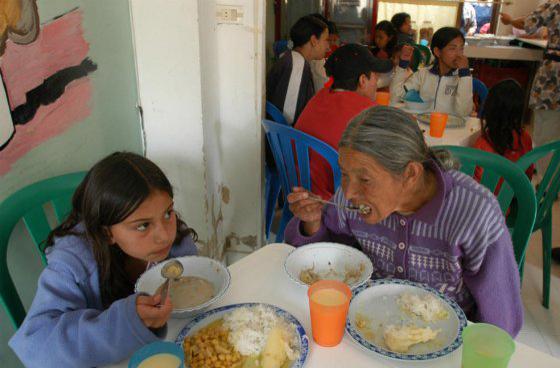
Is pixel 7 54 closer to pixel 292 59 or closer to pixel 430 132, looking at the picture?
pixel 292 59

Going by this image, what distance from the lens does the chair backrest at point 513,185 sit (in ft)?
5.54

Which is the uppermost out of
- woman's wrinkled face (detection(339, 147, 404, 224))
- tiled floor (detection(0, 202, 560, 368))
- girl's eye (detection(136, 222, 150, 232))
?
woman's wrinkled face (detection(339, 147, 404, 224))

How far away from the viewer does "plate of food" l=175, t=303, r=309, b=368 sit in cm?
101


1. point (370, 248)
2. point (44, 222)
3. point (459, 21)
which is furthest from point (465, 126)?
point (459, 21)

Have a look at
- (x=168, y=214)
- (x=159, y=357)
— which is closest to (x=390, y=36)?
(x=168, y=214)

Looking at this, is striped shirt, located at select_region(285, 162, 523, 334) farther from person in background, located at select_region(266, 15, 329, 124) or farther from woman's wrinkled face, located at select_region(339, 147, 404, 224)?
person in background, located at select_region(266, 15, 329, 124)

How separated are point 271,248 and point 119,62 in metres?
1.20

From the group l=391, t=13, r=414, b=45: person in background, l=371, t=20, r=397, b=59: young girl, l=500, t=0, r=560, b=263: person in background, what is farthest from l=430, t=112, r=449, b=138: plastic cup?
l=391, t=13, r=414, b=45: person in background

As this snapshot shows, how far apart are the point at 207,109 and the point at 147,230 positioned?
118 centimetres

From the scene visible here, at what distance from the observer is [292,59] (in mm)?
3068

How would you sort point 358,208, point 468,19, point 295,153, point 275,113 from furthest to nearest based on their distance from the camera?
point 468,19 → point 275,113 → point 295,153 → point 358,208

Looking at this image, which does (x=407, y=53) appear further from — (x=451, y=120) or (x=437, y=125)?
(x=437, y=125)

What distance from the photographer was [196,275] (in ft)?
4.34

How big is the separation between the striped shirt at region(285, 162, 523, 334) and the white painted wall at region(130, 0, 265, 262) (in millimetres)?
1131
